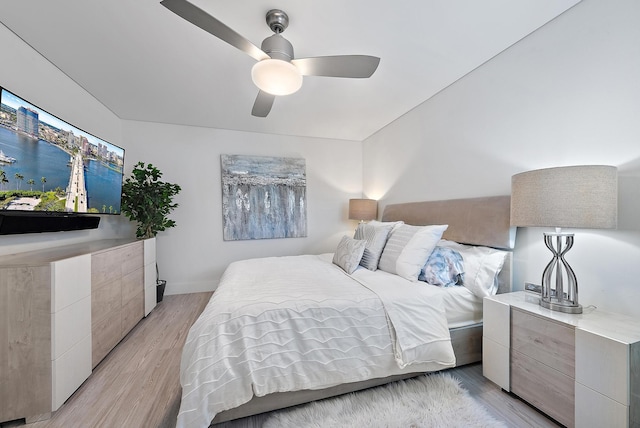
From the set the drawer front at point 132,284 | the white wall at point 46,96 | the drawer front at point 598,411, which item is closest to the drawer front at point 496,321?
the drawer front at point 598,411

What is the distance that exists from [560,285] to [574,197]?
0.57 metres

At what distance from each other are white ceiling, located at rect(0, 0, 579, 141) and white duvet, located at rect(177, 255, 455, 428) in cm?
183

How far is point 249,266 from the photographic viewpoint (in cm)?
235

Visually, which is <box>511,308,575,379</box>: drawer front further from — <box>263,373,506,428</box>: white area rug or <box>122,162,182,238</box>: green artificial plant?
<box>122,162,182,238</box>: green artificial plant

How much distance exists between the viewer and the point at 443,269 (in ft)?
5.98

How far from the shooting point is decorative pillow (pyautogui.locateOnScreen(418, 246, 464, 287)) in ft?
5.90

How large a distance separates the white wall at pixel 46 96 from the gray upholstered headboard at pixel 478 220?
3.44 metres

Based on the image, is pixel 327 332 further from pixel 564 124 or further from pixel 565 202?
pixel 564 124

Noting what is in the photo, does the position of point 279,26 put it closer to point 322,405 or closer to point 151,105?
point 151,105

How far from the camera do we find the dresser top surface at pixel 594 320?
3.61 ft

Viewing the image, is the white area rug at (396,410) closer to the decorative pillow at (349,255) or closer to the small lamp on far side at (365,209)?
the decorative pillow at (349,255)

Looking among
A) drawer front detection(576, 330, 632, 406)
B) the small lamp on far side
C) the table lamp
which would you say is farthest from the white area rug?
the small lamp on far side

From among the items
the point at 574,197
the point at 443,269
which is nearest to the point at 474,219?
the point at 443,269

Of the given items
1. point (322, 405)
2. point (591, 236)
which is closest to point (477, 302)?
point (591, 236)
